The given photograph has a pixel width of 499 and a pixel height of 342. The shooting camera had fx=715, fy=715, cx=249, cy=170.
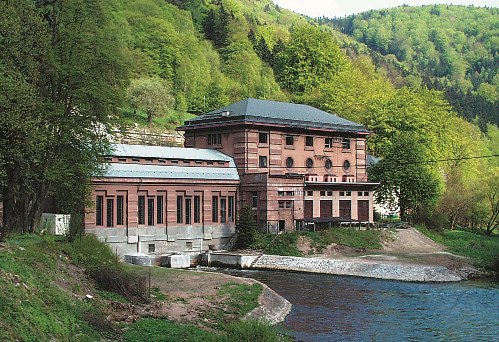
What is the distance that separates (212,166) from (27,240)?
26.8 m

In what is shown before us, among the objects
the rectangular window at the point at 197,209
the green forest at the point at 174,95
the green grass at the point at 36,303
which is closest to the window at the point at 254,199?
the rectangular window at the point at 197,209

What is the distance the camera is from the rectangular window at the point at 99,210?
4981 cm

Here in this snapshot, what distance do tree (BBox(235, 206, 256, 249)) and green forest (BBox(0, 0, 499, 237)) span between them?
14.2 metres

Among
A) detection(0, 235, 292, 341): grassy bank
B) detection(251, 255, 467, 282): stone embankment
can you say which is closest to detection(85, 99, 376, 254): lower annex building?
detection(251, 255, 467, 282): stone embankment

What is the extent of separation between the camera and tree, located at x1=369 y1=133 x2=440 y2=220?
69375 mm

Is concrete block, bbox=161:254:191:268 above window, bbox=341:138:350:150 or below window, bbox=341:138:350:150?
below

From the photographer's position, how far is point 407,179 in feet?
228

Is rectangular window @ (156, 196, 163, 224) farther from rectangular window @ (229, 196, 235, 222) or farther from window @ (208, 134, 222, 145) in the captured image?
window @ (208, 134, 222, 145)

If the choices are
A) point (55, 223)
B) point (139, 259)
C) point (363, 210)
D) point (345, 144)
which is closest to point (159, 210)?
point (139, 259)

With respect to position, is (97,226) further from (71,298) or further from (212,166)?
(71,298)

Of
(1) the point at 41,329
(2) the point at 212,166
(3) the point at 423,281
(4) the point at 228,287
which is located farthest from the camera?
(2) the point at 212,166

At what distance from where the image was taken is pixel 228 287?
34.8 metres

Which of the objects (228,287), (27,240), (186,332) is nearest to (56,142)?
(27,240)

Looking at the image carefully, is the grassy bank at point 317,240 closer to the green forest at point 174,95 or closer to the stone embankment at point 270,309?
the green forest at point 174,95
